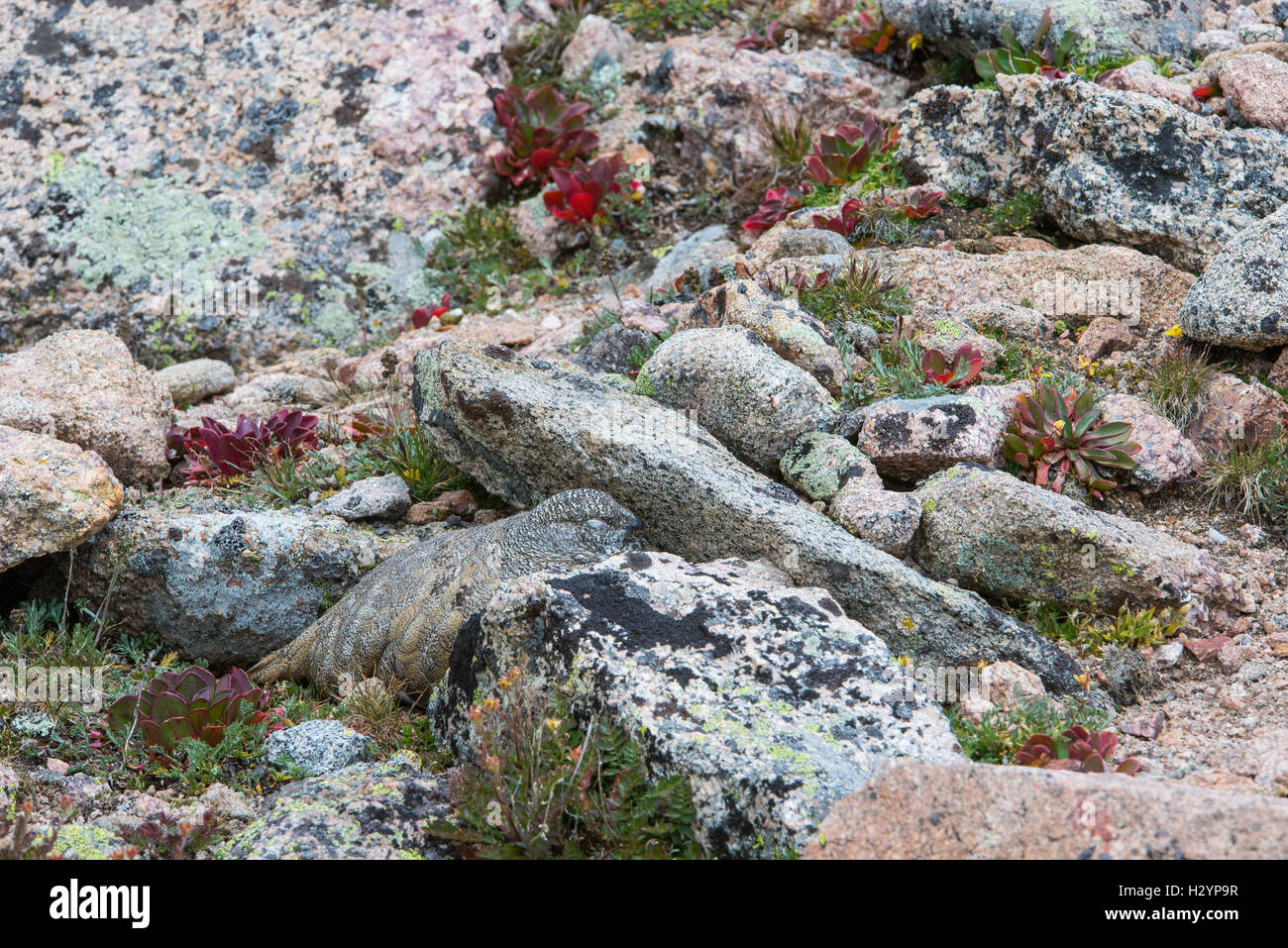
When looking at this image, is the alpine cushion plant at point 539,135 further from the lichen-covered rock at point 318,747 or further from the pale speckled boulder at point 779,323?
the lichen-covered rock at point 318,747

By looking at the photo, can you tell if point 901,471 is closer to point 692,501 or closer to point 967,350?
point 967,350

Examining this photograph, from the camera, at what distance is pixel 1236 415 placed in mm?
5785

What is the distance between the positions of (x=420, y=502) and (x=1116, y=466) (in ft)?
13.1

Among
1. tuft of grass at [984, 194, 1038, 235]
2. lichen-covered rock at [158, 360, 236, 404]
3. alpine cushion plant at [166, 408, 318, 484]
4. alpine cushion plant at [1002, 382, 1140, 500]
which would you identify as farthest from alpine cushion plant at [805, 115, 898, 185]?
A: lichen-covered rock at [158, 360, 236, 404]

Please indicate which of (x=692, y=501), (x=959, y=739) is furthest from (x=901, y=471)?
(x=959, y=739)

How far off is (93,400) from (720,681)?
4417mm

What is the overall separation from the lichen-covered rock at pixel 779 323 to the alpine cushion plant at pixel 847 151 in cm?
222

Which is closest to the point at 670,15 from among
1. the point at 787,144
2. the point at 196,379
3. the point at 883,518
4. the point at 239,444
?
the point at 787,144

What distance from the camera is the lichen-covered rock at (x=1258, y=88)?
23.5ft

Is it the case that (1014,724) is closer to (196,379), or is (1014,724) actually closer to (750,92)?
(196,379)

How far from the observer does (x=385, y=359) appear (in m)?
7.42

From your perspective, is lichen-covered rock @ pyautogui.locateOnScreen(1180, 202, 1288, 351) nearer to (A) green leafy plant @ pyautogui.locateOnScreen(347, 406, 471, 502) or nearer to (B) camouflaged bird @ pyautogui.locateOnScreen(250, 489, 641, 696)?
(B) camouflaged bird @ pyautogui.locateOnScreen(250, 489, 641, 696)

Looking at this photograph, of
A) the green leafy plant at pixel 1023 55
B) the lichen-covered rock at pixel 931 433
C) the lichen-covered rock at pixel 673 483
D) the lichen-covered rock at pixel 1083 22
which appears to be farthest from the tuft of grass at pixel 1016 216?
the lichen-covered rock at pixel 673 483

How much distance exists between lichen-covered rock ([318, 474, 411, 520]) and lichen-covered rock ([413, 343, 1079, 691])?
46cm
